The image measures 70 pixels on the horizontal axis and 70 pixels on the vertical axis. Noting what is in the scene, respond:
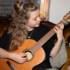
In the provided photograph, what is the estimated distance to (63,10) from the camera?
275cm

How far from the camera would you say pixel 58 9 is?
9.05 ft

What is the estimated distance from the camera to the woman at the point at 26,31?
6.50ft

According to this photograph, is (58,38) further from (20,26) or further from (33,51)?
(20,26)

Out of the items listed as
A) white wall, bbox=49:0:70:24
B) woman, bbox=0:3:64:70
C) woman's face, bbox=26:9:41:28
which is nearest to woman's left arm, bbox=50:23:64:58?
woman, bbox=0:3:64:70

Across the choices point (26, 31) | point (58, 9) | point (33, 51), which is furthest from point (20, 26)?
point (58, 9)

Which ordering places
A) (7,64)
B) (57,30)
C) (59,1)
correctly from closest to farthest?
(57,30) → (7,64) → (59,1)

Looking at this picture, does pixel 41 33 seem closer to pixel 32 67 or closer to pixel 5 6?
pixel 32 67

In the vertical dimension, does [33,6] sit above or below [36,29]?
above

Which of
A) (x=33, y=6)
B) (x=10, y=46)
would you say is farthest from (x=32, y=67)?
(x=33, y=6)

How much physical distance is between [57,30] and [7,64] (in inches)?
19.6

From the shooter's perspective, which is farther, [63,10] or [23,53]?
[63,10]

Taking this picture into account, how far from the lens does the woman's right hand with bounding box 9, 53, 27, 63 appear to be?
1.99 metres

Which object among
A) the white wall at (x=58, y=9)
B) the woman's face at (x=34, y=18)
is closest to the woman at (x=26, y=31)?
the woman's face at (x=34, y=18)

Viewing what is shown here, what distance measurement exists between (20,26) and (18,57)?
0.89 feet
